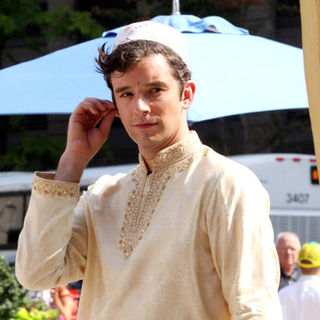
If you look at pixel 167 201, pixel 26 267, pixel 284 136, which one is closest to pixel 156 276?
pixel 167 201

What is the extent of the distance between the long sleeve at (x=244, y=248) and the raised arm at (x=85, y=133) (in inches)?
20.0

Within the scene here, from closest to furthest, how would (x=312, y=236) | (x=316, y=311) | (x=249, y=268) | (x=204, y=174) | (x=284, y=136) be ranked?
(x=249, y=268) → (x=204, y=174) → (x=316, y=311) → (x=312, y=236) → (x=284, y=136)

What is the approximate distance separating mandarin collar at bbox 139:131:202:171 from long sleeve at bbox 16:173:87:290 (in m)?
0.26

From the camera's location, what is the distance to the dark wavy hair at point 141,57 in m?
2.42

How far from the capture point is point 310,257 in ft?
21.4

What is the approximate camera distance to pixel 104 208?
8.47 feet

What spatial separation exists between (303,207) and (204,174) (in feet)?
32.4

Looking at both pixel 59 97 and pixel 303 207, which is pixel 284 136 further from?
pixel 59 97

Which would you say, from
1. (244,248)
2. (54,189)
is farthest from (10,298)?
(244,248)

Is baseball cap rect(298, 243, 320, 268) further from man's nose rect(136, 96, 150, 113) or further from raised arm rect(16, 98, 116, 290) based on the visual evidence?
man's nose rect(136, 96, 150, 113)

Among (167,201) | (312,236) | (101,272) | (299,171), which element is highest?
(167,201)

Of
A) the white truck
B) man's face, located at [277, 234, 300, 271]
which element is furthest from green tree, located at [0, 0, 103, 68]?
man's face, located at [277, 234, 300, 271]

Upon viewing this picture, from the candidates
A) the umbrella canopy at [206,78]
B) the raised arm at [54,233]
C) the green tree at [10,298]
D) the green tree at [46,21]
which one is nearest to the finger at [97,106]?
the raised arm at [54,233]

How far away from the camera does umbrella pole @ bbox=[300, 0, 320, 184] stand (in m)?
1.95
